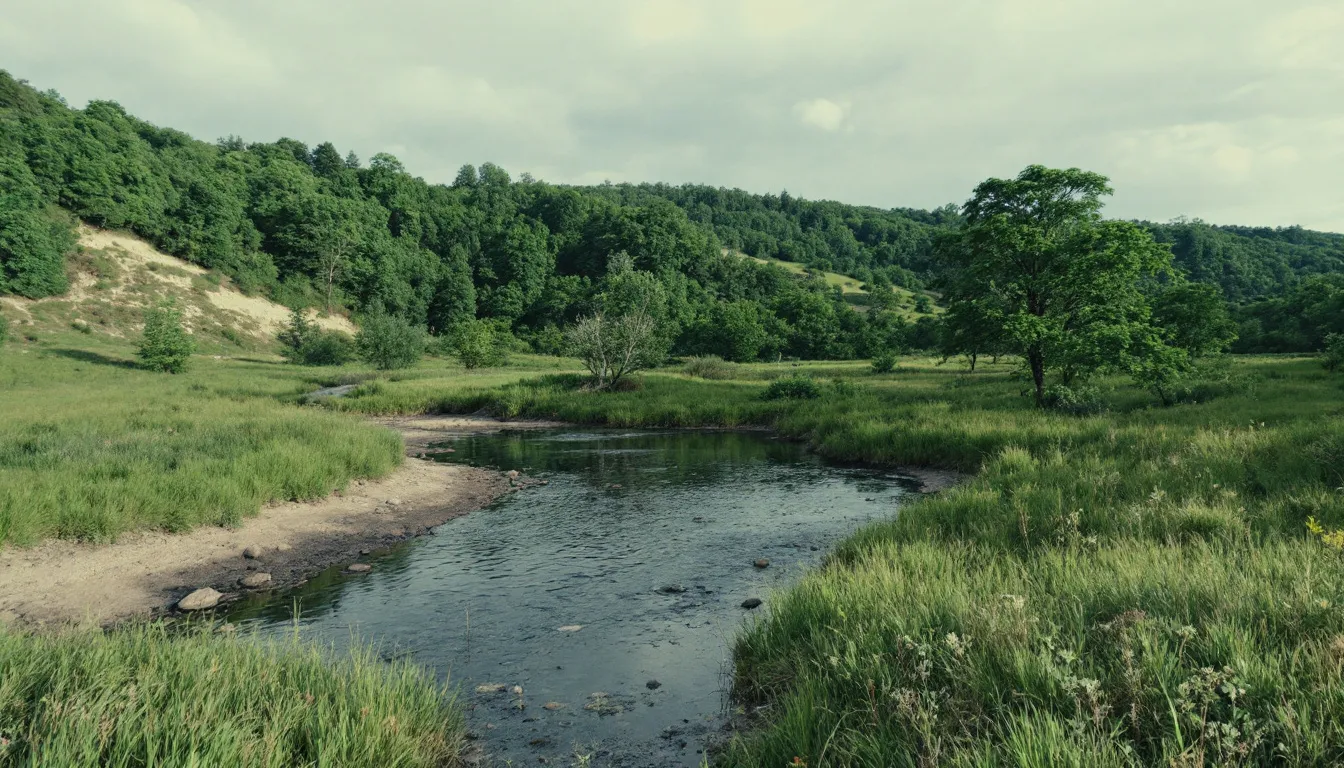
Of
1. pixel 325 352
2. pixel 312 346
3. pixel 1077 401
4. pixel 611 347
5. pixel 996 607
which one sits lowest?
pixel 1077 401

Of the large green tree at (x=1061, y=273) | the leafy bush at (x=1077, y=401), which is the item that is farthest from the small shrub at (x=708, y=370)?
the leafy bush at (x=1077, y=401)

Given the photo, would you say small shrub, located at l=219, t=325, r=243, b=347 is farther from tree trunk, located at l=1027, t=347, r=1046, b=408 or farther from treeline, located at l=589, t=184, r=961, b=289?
treeline, located at l=589, t=184, r=961, b=289

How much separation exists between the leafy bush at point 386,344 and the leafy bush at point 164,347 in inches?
676

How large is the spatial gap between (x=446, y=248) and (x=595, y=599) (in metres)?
140

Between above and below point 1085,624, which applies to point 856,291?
above

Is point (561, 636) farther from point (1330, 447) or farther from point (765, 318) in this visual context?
point (765, 318)

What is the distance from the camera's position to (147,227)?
3499 inches

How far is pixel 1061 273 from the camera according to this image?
27.8 m

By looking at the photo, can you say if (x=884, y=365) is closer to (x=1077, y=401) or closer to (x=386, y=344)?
(x=1077, y=401)

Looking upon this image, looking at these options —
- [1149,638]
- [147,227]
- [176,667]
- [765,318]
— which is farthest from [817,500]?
[147,227]

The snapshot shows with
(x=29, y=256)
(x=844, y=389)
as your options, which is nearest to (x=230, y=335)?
(x=29, y=256)

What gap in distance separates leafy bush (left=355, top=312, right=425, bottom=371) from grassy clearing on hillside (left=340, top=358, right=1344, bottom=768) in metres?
68.2

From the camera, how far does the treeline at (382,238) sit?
274 feet

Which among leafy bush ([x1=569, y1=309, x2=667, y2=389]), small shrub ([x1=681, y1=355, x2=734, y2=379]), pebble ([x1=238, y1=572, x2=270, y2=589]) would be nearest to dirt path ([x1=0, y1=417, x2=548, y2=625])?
pebble ([x1=238, y1=572, x2=270, y2=589])
